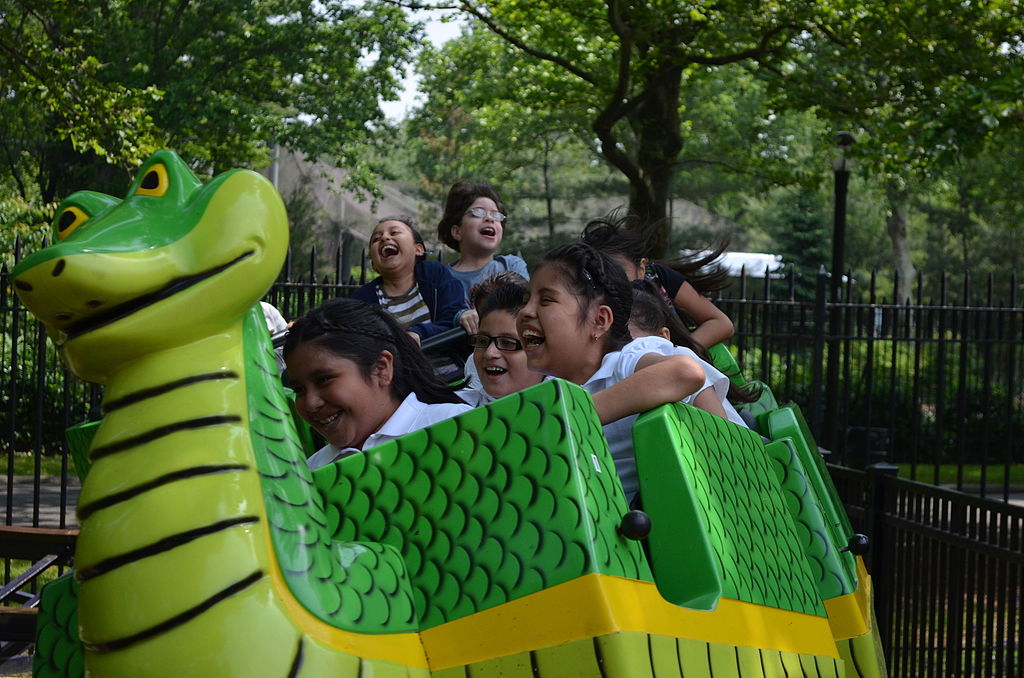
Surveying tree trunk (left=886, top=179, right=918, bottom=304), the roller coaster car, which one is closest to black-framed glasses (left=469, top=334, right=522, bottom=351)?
the roller coaster car

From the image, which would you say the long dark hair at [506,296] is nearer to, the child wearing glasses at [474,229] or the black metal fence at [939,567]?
the child wearing glasses at [474,229]

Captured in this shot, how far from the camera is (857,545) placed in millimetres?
2643

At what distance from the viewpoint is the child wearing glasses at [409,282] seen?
4.06 m

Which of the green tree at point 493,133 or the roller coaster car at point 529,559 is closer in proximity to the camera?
the roller coaster car at point 529,559

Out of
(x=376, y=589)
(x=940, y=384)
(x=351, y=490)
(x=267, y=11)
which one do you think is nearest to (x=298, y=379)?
(x=351, y=490)

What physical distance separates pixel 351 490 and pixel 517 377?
1240 millimetres

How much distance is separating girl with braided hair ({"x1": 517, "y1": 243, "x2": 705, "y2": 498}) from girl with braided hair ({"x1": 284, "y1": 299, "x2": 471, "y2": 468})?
0.24 m

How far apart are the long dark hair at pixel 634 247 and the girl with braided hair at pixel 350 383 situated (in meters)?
1.03

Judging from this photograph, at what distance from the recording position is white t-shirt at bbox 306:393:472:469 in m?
2.19

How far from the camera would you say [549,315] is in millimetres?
2377

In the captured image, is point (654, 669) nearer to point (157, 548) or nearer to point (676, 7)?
point (157, 548)

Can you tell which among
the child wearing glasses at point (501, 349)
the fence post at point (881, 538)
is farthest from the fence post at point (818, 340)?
the child wearing glasses at point (501, 349)

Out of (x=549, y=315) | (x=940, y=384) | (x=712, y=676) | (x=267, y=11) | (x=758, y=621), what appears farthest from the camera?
(x=267, y=11)

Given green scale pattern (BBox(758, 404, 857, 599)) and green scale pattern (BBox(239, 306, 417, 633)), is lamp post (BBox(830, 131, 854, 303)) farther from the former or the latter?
green scale pattern (BBox(239, 306, 417, 633))
